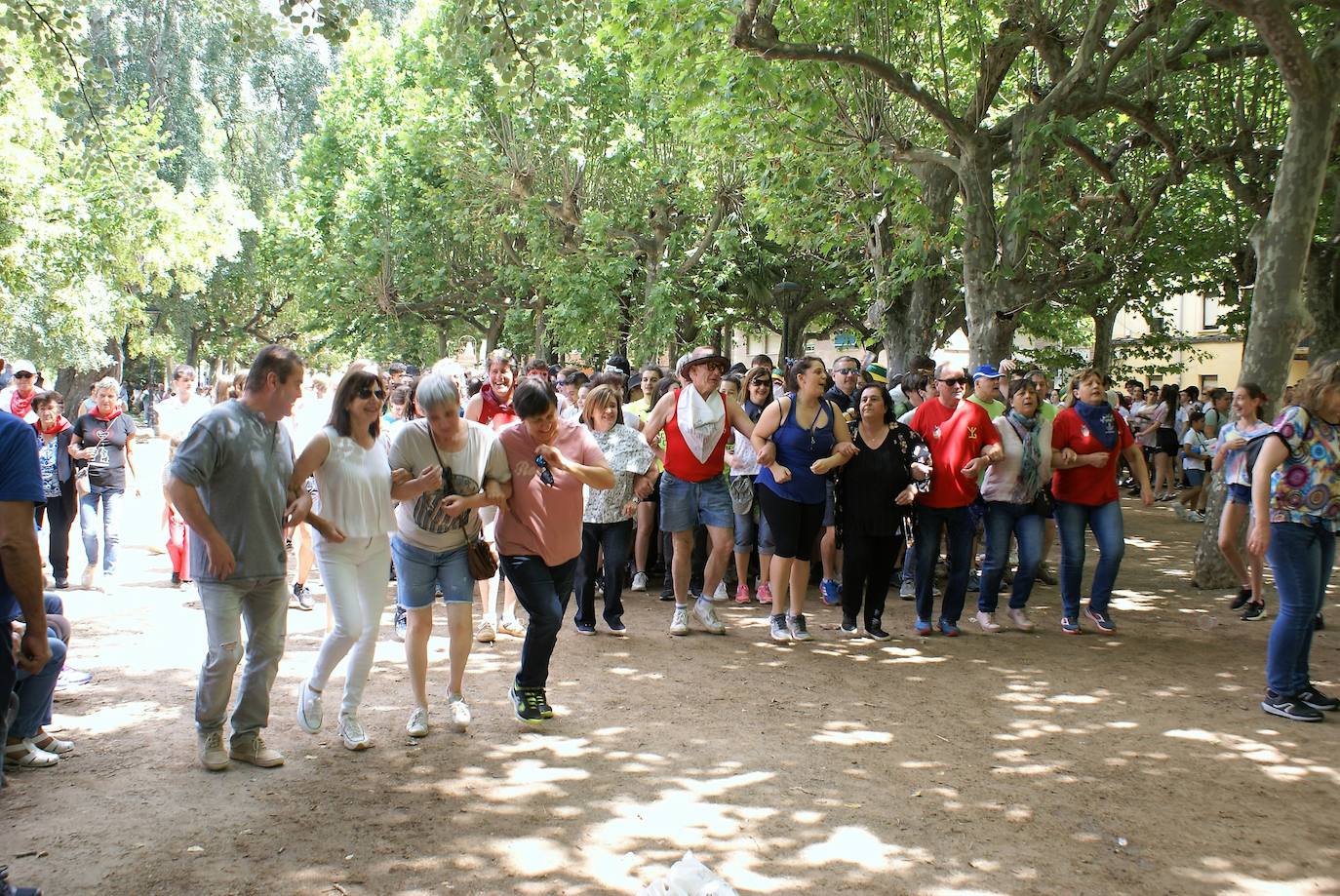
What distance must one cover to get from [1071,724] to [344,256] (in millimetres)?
27462

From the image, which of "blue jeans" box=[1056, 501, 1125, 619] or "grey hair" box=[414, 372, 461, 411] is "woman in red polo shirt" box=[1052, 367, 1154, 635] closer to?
"blue jeans" box=[1056, 501, 1125, 619]

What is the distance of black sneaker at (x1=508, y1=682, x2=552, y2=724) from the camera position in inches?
227

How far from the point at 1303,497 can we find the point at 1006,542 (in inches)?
105

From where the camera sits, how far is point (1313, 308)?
46.1 ft

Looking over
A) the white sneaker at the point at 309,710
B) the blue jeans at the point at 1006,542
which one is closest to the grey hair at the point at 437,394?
the white sneaker at the point at 309,710

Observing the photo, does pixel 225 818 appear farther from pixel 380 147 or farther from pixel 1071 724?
pixel 380 147

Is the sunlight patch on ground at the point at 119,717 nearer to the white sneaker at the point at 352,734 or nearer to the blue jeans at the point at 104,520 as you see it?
the white sneaker at the point at 352,734

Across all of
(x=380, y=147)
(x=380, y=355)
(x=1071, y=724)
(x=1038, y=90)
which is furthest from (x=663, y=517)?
(x=380, y=355)

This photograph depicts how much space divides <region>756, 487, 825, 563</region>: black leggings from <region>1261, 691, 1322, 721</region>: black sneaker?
2.83 m

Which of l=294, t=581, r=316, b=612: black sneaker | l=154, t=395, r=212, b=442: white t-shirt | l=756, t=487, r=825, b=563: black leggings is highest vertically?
l=154, t=395, r=212, b=442: white t-shirt

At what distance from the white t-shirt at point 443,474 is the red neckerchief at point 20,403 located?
17.8ft

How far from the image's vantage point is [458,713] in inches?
222

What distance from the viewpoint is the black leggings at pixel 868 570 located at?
7816mm

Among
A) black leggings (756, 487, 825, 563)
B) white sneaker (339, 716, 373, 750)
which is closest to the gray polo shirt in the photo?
white sneaker (339, 716, 373, 750)
